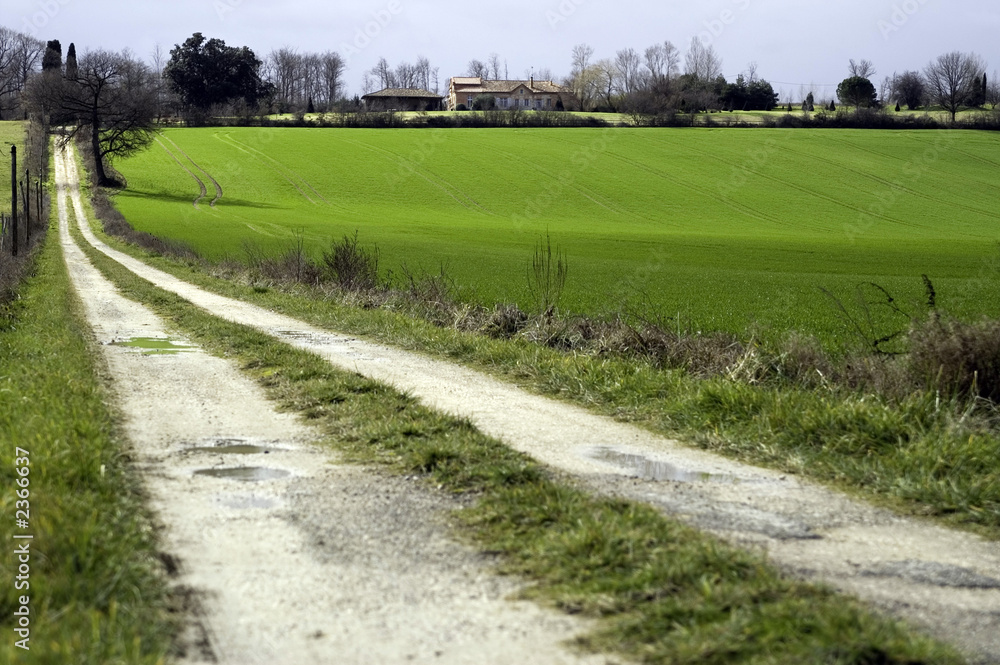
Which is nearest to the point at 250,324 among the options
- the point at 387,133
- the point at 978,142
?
the point at 387,133

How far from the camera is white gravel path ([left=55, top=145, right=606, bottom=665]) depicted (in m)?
4.24

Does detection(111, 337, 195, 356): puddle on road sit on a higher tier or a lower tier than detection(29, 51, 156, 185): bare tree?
lower

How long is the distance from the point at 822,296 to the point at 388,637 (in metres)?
24.7

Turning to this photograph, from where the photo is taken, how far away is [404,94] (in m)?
165

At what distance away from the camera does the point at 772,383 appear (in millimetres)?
11227

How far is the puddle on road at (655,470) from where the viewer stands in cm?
748

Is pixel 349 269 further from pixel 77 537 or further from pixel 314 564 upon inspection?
pixel 77 537

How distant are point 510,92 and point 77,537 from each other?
178225 mm

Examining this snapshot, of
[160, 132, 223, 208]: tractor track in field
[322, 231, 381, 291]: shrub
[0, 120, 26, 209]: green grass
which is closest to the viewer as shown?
[322, 231, 381, 291]: shrub

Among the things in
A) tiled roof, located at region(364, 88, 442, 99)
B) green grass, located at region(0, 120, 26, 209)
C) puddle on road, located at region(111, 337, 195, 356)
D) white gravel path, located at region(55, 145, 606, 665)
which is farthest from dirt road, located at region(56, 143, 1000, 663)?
tiled roof, located at region(364, 88, 442, 99)

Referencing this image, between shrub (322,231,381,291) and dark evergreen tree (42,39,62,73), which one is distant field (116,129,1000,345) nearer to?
shrub (322,231,381,291)

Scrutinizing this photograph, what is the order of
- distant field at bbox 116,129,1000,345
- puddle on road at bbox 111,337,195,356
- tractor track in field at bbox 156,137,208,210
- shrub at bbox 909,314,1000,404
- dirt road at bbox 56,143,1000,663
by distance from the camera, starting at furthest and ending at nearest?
tractor track in field at bbox 156,137,208,210, distant field at bbox 116,129,1000,345, puddle on road at bbox 111,337,195,356, shrub at bbox 909,314,1000,404, dirt road at bbox 56,143,1000,663

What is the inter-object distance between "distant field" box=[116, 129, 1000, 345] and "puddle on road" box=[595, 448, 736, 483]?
10.4 metres

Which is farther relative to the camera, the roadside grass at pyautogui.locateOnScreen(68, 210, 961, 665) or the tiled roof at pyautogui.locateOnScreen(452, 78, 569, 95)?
the tiled roof at pyautogui.locateOnScreen(452, 78, 569, 95)
